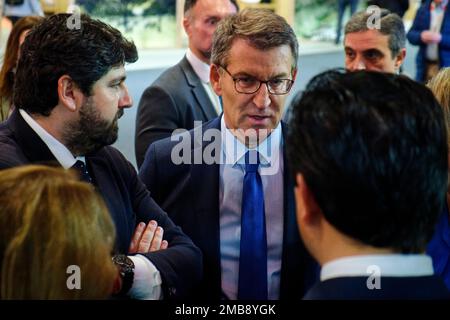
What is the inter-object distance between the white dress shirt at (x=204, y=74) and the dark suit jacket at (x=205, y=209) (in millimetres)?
1135

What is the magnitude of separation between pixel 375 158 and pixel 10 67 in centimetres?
268

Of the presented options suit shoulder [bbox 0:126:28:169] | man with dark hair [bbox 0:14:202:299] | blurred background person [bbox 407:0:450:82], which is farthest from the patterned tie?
blurred background person [bbox 407:0:450:82]

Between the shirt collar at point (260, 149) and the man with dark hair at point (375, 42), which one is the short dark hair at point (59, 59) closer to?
the shirt collar at point (260, 149)

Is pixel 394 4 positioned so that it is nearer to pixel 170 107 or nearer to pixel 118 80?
pixel 170 107

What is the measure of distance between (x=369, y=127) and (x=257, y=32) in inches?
41.7

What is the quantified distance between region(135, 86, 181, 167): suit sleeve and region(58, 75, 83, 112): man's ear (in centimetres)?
113

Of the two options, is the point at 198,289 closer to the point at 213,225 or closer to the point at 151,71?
the point at 213,225

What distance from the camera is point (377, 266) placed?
4.02ft

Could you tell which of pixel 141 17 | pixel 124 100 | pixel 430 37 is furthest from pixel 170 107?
pixel 141 17

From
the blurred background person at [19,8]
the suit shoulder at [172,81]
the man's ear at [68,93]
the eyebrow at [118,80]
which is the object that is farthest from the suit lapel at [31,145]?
the blurred background person at [19,8]

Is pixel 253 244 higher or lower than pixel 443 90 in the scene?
lower

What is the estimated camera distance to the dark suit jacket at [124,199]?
6.41 ft

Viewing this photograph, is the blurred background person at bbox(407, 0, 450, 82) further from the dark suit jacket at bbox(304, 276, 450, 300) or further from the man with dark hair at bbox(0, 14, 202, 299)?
the dark suit jacket at bbox(304, 276, 450, 300)

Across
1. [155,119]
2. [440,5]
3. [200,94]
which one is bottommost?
[155,119]
